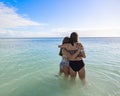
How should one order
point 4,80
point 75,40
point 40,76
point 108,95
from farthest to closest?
point 40,76 → point 4,80 → point 75,40 → point 108,95

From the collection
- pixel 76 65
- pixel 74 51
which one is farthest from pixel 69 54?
pixel 76 65

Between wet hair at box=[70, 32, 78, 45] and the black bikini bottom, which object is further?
the black bikini bottom

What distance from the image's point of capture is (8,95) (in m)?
4.00

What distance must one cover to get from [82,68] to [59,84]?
1.05 metres

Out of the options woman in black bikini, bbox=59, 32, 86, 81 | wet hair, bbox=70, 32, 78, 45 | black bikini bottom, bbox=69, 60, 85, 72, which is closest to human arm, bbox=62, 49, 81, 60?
woman in black bikini, bbox=59, 32, 86, 81

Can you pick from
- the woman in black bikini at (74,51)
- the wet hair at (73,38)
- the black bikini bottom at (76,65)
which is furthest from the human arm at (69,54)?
the wet hair at (73,38)

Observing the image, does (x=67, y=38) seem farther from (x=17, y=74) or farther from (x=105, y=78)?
(x=17, y=74)

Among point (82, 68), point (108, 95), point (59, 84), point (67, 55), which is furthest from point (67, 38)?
point (108, 95)

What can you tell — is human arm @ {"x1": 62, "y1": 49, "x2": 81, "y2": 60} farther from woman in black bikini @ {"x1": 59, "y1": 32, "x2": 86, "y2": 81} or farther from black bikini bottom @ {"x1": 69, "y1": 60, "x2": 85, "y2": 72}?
black bikini bottom @ {"x1": 69, "y1": 60, "x2": 85, "y2": 72}

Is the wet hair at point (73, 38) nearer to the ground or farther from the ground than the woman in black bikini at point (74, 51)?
farther from the ground

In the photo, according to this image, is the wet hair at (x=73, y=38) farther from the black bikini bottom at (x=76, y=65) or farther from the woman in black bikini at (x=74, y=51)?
the black bikini bottom at (x=76, y=65)

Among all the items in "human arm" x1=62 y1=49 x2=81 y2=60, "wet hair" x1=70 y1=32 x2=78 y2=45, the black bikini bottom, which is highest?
"wet hair" x1=70 y1=32 x2=78 y2=45

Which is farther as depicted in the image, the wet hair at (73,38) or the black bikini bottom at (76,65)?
the black bikini bottom at (76,65)

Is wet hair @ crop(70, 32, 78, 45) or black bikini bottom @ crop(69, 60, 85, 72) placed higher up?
wet hair @ crop(70, 32, 78, 45)
